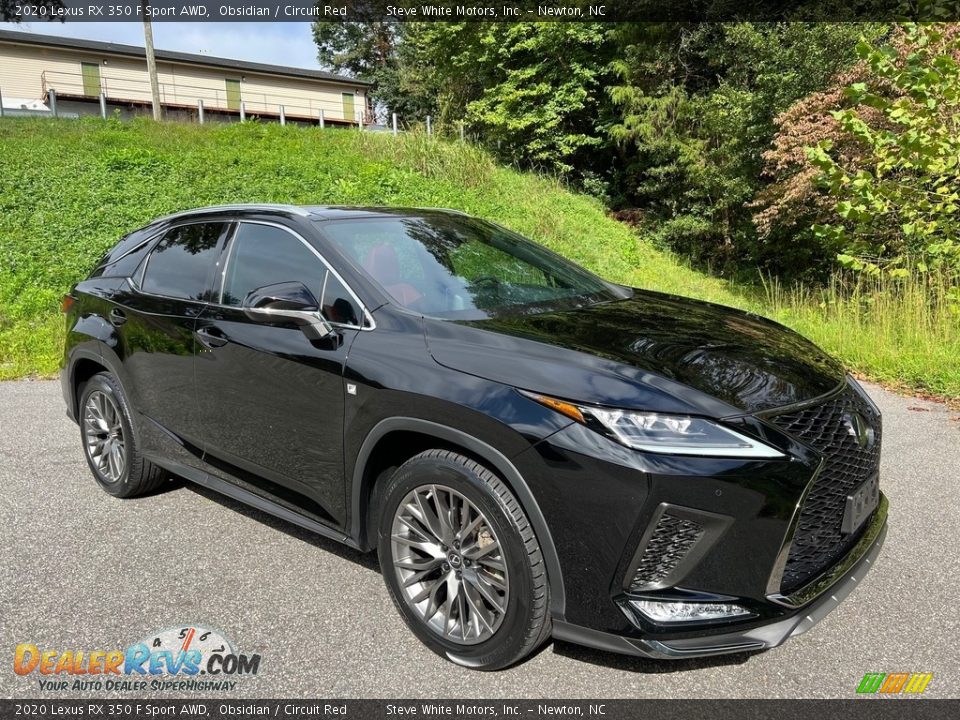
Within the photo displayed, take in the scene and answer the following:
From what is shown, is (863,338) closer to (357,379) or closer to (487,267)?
(487,267)

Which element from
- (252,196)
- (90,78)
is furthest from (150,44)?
(90,78)

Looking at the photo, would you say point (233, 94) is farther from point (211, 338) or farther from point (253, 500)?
point (253, 500)

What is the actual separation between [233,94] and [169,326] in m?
37.9

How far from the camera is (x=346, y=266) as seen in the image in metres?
3.13

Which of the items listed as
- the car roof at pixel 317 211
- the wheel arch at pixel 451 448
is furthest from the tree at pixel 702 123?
the wheel arch at pixel 451 448

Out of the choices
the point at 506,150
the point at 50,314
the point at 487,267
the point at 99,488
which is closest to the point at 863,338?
the point at 487,267

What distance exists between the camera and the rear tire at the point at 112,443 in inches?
163

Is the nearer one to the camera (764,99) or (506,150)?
(764,99)

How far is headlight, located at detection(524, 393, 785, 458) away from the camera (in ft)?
7.32

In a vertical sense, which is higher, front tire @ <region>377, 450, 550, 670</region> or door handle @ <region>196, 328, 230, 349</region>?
door handle @ <region>196, 328, 230, 349</region>

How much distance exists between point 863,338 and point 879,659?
5.34 meters

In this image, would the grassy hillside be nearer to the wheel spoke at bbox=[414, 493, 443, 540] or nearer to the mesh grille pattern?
the mesh grille pattern

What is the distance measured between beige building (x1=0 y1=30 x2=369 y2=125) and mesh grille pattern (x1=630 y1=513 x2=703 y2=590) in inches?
1369

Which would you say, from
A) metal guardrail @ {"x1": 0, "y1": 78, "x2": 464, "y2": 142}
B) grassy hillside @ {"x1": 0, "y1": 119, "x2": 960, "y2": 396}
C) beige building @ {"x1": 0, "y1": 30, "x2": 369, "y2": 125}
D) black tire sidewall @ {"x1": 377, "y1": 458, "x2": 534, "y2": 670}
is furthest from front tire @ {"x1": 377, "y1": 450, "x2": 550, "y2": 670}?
beige building @ {"x1": 0, "y1": 30, "x2": 369, "y2": 125}
